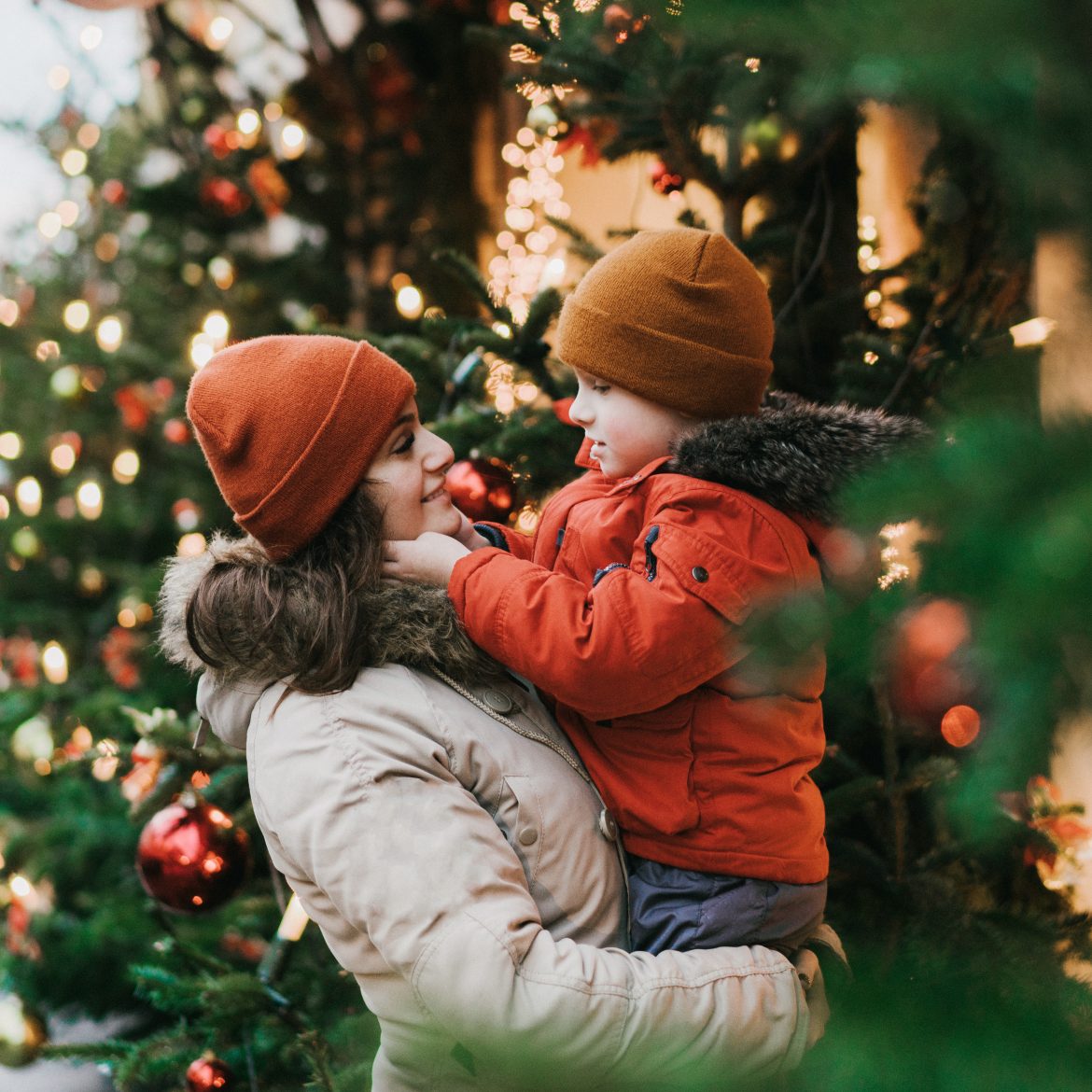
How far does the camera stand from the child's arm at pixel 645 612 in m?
1.15

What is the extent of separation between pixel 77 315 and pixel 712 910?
3.13 metres

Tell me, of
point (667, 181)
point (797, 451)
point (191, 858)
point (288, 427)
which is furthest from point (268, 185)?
point (797, 451)

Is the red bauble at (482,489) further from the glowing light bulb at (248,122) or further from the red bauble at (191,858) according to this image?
the glowing light bulb at (248,122)

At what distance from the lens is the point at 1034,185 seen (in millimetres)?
403

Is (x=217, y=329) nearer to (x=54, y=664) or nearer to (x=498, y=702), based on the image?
Result: (x=54, y=664)

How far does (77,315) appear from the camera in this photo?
3.49 metres

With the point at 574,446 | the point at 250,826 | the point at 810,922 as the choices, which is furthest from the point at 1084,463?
the point at 250,826

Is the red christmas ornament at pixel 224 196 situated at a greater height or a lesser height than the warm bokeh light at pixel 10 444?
greater

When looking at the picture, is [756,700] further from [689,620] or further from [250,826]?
[250,826]

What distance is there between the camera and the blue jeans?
3.95 feet

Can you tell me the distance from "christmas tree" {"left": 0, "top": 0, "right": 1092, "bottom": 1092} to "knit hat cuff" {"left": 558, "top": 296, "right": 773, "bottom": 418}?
27cm

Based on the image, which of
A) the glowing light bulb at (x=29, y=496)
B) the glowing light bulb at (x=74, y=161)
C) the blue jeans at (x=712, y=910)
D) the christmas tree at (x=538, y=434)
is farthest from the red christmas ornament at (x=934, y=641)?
the glowing light bulb at (x=74, y=161)

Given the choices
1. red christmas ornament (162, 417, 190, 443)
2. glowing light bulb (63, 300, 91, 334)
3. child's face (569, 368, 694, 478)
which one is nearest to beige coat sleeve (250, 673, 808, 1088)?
child's face (569, 368, 694, 478)

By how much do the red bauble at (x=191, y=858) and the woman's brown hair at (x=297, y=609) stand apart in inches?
27.1
